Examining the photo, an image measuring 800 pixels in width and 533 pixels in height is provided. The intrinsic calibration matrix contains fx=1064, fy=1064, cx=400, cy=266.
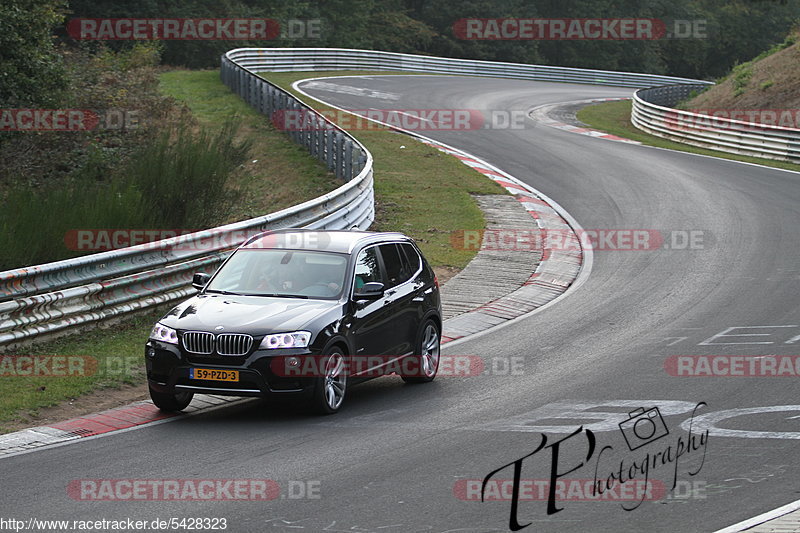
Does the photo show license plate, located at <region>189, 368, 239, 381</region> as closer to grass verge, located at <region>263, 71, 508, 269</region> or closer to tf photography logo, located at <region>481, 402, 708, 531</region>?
tf photography logo, located at <region>481, 402, 708, 531</region>

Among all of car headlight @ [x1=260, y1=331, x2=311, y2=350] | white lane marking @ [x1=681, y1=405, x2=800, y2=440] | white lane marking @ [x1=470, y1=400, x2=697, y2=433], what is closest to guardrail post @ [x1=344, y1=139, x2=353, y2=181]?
white lane marking @ [x1=470, y1=400, x2=697, y2=433]

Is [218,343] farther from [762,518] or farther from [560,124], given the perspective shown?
[560,124]

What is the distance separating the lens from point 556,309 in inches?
632

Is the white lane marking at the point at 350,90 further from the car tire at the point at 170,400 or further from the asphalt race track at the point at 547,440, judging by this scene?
the car tire at the point at 170,400

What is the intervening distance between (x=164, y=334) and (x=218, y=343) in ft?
1.96

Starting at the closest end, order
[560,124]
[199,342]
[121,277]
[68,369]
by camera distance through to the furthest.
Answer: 1. [199,342]
2. [68,369]
3. [121,277]
4. [560,124]

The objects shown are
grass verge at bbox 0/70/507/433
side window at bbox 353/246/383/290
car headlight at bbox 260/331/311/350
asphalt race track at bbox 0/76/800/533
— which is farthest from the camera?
side window at bbox 353/246/383/290

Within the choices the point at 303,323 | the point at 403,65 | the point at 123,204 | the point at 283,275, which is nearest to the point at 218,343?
the point at 303,323

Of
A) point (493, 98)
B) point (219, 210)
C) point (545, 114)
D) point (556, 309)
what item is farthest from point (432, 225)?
point (493, 98)

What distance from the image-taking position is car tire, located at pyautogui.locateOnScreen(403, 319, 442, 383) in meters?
12.0

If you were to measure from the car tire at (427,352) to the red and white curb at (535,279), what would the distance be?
1.74 metres

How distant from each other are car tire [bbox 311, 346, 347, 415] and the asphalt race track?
15 centimetres

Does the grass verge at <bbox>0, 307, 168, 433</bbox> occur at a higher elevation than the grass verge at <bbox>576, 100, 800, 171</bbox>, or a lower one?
lower

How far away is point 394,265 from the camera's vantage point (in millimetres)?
12062
